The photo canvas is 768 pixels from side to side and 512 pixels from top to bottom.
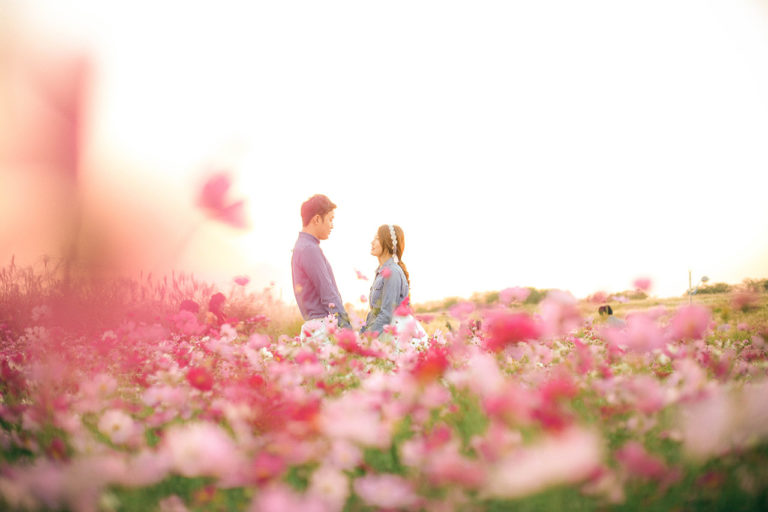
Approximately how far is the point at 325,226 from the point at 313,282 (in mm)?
431

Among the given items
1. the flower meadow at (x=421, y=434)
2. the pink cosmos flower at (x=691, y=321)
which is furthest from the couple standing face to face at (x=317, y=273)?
the pink cosmos flower at (x=691, y=321)

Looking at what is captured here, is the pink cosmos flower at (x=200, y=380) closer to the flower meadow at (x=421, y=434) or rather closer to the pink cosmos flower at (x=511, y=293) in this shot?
the flower meadow at (x=421, y=434)

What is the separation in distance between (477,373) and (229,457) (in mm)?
822

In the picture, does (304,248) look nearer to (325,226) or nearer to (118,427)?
(325,226)

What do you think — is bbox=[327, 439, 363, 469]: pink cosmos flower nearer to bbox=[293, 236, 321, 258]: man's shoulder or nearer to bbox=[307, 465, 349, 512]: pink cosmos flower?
bbox=[307, 465, 349, 512]: pink cosmos flower

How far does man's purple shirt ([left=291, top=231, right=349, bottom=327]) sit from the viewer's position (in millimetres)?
3898

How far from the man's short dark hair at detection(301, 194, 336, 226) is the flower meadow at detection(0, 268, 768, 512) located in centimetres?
157

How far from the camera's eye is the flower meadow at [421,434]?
4.27 ft

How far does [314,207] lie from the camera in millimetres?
4016

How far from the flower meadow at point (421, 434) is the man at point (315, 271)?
125cm

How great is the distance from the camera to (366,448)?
1.57 meters

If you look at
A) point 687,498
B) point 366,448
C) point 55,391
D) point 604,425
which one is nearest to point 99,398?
point 55,391

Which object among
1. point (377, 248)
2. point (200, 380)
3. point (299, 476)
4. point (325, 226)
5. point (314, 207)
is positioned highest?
point (314, 207)

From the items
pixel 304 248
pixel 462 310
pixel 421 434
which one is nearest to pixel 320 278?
pixel 304 248
